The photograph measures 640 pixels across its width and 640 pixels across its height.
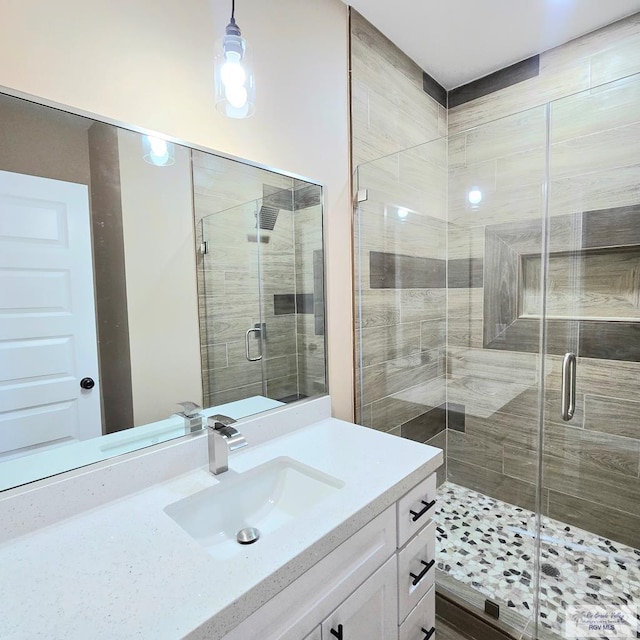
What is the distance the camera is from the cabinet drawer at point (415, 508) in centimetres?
102

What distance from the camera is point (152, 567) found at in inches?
27.3

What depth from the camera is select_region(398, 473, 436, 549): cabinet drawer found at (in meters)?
1.02

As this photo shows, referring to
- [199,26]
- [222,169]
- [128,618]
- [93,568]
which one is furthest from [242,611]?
[199,26]

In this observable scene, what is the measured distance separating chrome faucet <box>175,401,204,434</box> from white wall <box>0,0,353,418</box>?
25.5 inches

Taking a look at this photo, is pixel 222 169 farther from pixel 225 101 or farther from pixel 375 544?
pixel 375 544

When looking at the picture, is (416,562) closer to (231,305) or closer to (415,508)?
(415,508)

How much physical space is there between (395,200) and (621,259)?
3.78 feet

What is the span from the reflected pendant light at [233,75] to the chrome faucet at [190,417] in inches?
36.3

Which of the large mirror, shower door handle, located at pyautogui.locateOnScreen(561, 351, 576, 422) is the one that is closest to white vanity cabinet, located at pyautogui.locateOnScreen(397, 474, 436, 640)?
the large mirror

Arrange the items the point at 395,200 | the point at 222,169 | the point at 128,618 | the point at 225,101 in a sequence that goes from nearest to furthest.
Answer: the point at 128,618, the point at 225,101, the point at 222,169, the point at 395,200

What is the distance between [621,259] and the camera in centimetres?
181

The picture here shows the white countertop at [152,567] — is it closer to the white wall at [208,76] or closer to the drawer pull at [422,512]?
the drawer pull at [422,512]

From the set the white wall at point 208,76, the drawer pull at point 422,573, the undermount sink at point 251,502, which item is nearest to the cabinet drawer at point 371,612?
the drawer pull at point 422,573

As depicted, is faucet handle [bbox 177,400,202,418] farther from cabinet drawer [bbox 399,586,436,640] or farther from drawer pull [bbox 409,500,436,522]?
cabinet drawer [bbox 399,586,436,640]
